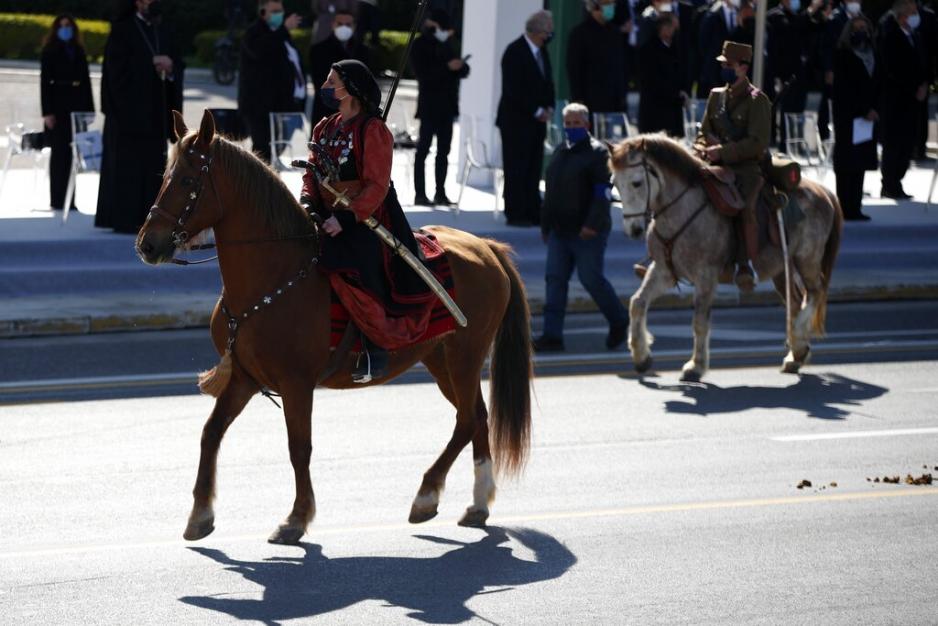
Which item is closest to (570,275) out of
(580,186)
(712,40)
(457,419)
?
(580,186)

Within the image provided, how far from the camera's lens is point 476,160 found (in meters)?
22.0

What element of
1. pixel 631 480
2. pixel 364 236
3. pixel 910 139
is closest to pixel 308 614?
pixel 364 236

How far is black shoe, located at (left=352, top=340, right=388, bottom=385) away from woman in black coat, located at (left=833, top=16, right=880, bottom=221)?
1334cm

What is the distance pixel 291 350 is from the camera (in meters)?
8.87

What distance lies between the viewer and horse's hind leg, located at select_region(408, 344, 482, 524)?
30.8 feet

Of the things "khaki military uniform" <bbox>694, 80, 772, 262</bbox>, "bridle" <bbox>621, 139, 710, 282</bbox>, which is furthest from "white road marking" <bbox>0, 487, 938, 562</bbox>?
"khaki military uniform" <bbox>694, 80, 772, 262</bbox>

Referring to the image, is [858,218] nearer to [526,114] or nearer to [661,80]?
[661,80]

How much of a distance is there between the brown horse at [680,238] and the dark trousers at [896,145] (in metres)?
8.86

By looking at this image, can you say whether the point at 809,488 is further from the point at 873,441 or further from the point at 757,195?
the point at 757,195

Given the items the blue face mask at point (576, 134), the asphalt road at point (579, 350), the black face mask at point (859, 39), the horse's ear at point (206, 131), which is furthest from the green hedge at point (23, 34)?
the horse's ear at point (206, 131)

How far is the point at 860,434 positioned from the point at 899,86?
12178 millimetres

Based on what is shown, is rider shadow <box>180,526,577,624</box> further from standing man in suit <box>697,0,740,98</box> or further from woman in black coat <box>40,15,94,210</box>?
standing man in suit <box>697,0,740,98</box>

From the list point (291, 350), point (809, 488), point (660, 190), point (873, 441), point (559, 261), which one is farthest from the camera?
point (559, 261)

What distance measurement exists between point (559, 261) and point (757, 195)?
1.88 metres
